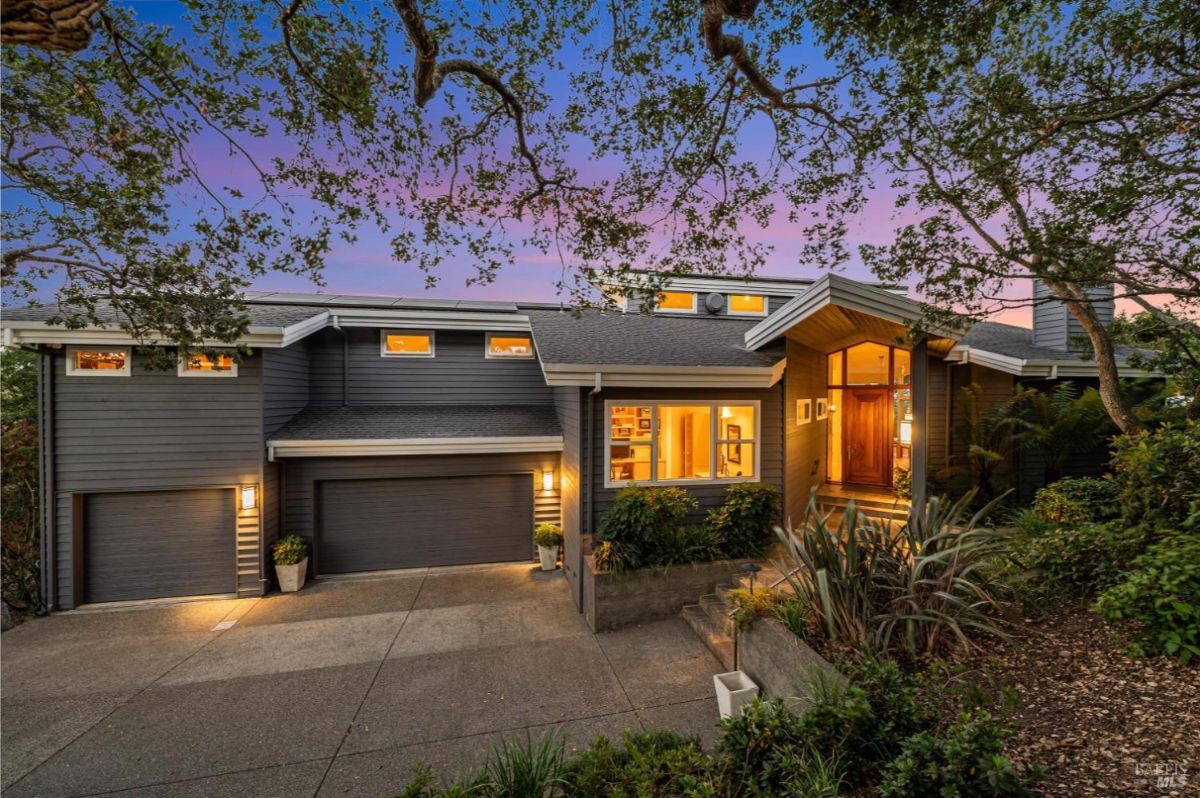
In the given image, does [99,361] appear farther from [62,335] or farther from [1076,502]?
[1076,502]

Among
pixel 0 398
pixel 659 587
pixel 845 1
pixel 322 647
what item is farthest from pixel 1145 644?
pixel 0 398

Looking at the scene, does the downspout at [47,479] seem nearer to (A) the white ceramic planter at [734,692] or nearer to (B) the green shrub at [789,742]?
(A) the white ceramic planter at [734,692]

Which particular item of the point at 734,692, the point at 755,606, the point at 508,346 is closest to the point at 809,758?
the point at 734,692

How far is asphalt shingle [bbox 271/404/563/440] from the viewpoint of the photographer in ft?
26.6

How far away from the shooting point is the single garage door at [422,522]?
8289mm

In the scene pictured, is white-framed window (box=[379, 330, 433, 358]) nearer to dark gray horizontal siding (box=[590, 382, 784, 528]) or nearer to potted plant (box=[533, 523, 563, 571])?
potted plant (box=[533, 523, 563, 571])

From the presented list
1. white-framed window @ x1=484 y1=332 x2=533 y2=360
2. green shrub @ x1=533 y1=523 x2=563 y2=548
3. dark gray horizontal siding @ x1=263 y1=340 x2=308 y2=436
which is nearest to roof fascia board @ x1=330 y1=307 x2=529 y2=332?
white-framed window @ x1=484 y1=332 x2=533 y2=360

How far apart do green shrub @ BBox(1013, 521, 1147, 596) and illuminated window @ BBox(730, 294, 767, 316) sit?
8249 millimetres

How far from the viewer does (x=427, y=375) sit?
9.81 m

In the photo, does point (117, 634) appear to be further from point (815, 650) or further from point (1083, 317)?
point (1083, 317)

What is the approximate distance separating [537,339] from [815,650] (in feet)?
18.7

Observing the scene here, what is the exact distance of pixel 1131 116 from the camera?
4.27 metres

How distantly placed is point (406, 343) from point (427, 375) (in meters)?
0.83

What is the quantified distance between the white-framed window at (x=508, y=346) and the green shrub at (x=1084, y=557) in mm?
8706
